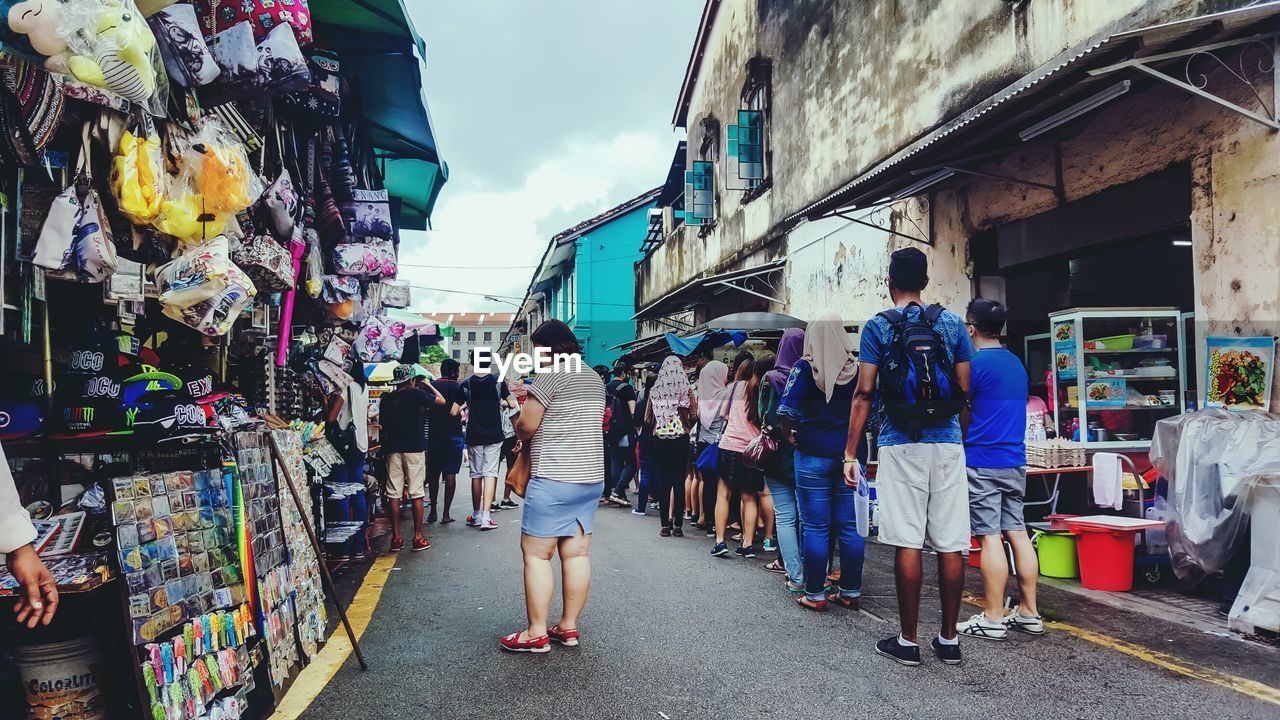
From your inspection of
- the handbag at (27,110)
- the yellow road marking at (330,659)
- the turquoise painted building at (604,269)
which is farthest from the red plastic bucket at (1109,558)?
the turquoise painted building at (604,269)

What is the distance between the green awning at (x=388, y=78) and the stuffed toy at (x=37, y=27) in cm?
287

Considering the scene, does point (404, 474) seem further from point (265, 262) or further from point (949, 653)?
point (949, 653)

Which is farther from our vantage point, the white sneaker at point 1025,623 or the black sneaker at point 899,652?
the white sneaker at point 1025,623

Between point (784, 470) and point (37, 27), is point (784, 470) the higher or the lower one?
the lower one

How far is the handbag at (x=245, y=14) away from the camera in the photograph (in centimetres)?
432

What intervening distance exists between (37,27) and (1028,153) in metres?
7.89

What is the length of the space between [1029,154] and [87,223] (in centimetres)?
778

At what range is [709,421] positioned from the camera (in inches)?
329

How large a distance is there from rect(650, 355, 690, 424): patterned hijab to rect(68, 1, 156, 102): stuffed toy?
6141 millimetres

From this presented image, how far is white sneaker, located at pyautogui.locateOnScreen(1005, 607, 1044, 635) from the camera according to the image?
473 cm

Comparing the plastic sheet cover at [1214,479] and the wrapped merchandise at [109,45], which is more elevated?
the wrapped merchandise at [109,45]

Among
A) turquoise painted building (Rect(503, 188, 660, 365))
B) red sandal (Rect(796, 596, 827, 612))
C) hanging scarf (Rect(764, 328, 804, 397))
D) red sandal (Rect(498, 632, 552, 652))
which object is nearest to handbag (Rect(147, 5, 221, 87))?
red sandal (Rect(498, 632, 552, 652))

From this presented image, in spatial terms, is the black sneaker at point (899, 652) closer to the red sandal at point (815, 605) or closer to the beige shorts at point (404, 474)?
the red sandal at point (815, 605)

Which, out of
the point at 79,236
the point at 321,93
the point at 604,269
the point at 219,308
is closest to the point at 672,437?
the point at 321,93
